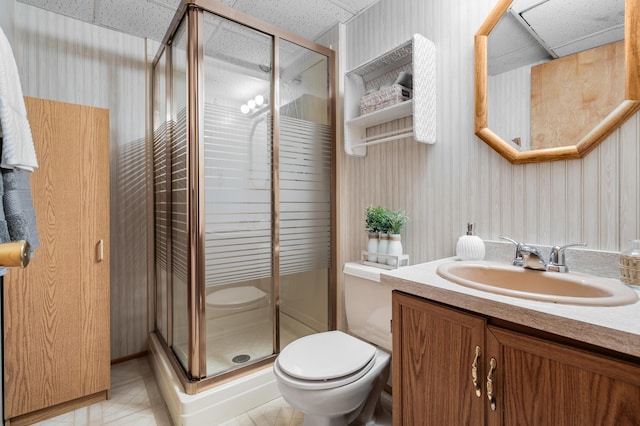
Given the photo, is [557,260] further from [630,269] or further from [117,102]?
[117,102]

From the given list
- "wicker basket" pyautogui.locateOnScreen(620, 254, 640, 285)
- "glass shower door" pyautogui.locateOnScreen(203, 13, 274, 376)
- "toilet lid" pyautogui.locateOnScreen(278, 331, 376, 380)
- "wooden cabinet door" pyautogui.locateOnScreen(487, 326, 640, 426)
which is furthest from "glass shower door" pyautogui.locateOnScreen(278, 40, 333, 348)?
"wicker basket" pyautogui.locateOnScreen(620, 254, 640, 285)

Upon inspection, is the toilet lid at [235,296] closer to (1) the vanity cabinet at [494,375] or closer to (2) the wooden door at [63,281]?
(2) the wooden door at [63,281]

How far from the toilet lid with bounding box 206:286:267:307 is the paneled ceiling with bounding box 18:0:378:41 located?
1.75 m

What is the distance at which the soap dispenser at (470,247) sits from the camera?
1380 mm

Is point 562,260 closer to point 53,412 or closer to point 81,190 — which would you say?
point 81,190

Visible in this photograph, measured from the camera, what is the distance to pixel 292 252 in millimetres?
2008

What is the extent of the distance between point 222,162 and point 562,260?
1.60 meters

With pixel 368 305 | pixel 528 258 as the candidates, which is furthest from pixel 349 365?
pixel 528 258

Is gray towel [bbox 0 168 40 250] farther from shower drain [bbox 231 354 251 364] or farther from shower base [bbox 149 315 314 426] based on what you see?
shower drain [bbox 231 354 251 364]

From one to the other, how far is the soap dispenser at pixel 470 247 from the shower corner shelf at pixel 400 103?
53cm

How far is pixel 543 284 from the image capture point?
1120 millimetres

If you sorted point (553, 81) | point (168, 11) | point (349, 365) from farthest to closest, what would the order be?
point (168, 11)
point (349, 365)
point (553, 81)

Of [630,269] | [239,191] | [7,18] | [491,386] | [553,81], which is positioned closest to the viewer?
[491,386]

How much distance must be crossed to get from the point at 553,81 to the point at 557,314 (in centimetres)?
99
